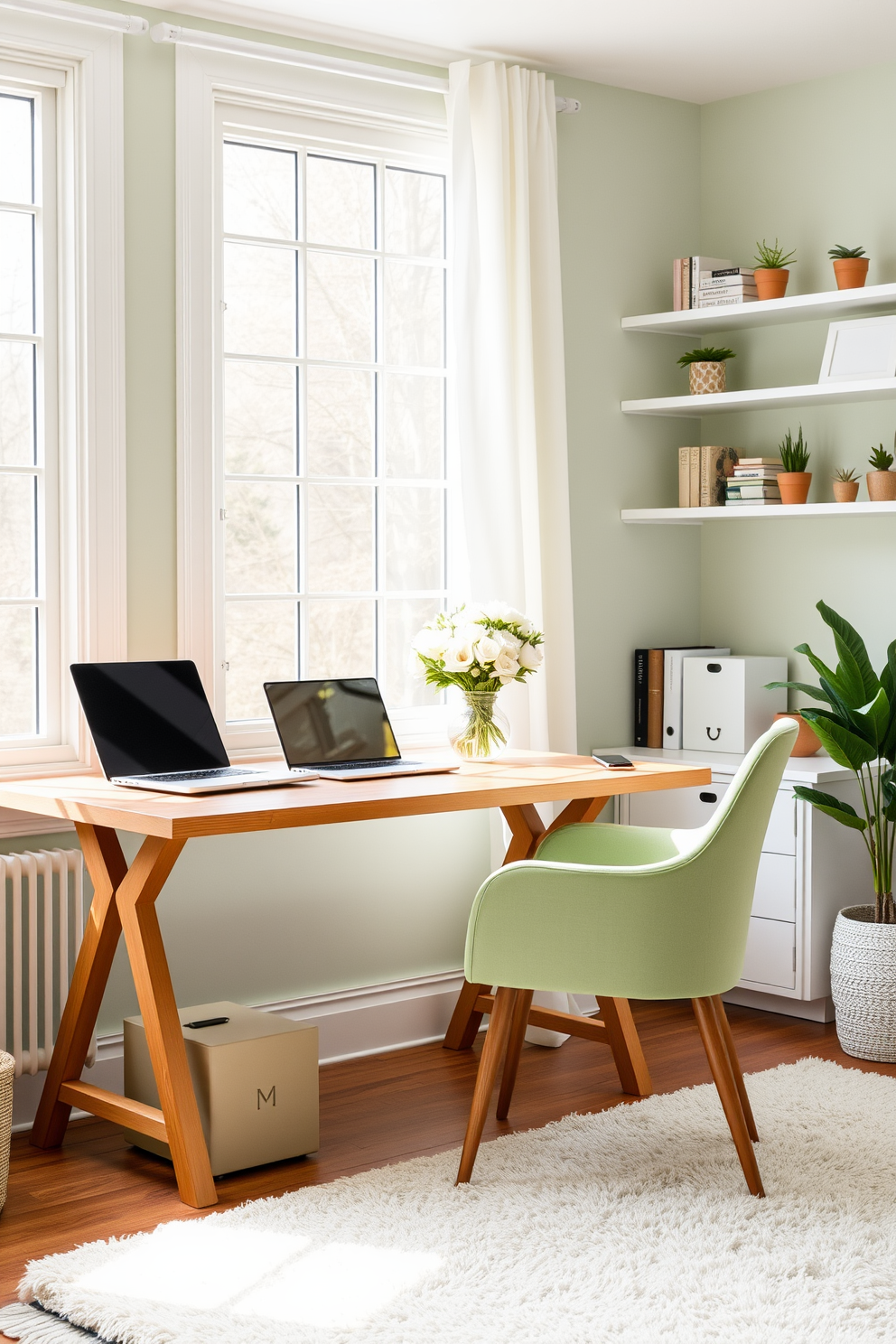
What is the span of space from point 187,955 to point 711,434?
7.64ft

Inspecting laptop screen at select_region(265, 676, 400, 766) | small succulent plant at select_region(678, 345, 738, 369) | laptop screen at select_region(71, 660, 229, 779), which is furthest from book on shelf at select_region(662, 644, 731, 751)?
laptop screen at select_region(71, 660, 229, 779)

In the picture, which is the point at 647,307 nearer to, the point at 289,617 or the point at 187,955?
the point at 289,617

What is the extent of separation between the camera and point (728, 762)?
4.21 m

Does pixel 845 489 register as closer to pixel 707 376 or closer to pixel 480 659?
pixel 707 376

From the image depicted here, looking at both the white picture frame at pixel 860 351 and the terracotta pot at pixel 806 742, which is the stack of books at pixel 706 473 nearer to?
the white picture frame at pixel 860 351

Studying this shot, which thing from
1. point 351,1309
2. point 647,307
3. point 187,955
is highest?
point 647,307

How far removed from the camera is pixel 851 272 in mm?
4035

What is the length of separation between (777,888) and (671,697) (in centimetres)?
71

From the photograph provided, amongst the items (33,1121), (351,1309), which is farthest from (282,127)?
(351,1309)

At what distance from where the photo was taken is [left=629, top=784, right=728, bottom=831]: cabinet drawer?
4.22 meters

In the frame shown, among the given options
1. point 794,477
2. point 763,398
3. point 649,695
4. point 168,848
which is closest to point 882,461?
point 794,477

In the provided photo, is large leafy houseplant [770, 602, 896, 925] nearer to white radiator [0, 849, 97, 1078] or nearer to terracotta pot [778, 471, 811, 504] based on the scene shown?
terracotta pot [778, 471, 811, 504]

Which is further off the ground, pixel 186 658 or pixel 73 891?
pixel 186 658

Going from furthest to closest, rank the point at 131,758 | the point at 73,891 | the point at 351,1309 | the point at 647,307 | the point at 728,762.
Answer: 1. the point at 647,307
2. the point at 728,762
3. the point at 73,891
4. the point at 131,758
5. the point at 351,1309
